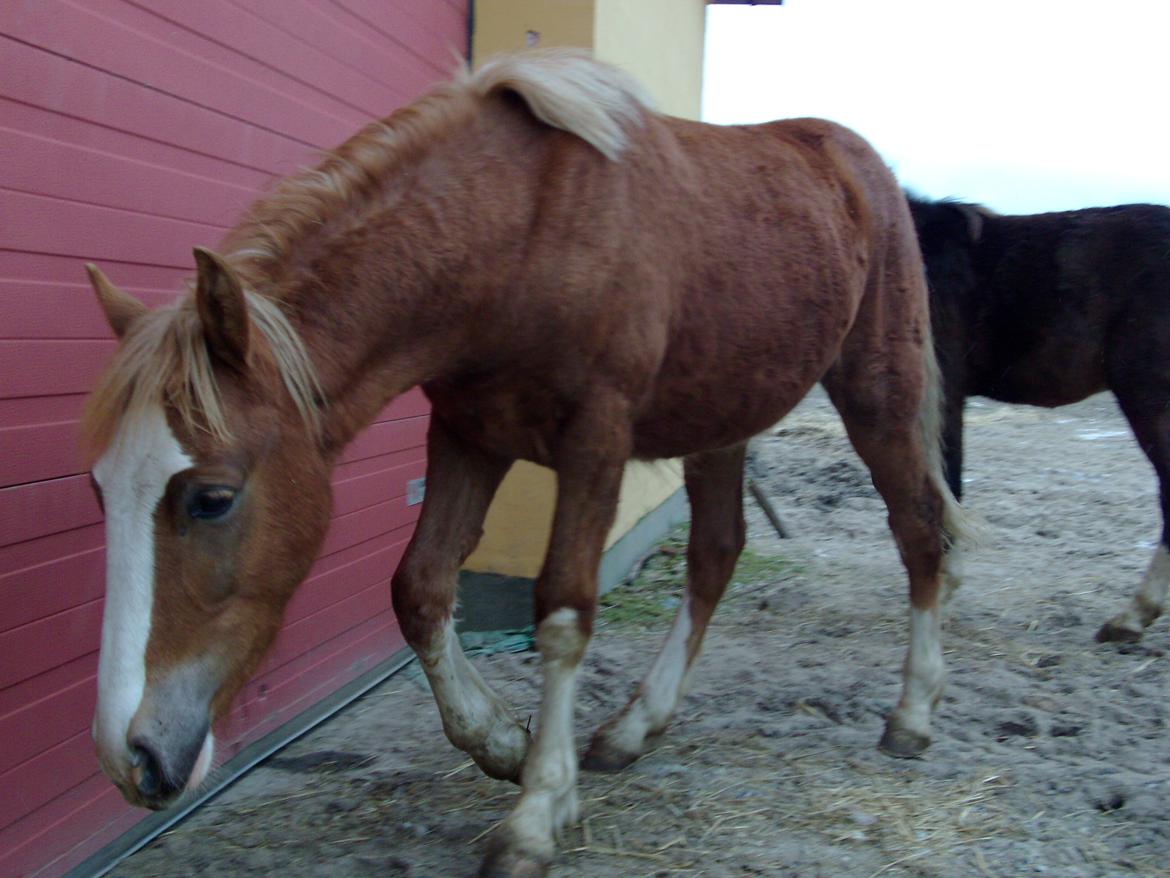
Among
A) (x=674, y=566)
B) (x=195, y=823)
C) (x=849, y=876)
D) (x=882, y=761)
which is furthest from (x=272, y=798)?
(x=674, y=566)

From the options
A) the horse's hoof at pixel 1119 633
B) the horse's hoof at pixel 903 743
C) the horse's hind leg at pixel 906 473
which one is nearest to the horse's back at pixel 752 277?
the horse's hind leg at pixel 906 473

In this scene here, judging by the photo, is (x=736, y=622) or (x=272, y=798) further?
(x=736, y=622)

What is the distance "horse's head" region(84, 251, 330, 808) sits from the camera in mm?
2064

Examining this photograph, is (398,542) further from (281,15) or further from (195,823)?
(281,15)

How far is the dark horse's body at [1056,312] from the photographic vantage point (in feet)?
16.9

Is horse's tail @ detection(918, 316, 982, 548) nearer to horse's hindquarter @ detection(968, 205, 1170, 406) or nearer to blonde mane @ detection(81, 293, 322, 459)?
horse's hindquarter @ detection(968, 205, 1170, 406)

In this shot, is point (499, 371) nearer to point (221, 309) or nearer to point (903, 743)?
point (221, 309)

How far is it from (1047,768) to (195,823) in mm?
2759

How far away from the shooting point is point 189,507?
7.04ft

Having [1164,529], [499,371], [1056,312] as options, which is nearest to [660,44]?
[1056,312]

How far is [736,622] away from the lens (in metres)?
5.47

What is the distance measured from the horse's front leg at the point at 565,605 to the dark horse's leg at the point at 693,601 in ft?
2.33

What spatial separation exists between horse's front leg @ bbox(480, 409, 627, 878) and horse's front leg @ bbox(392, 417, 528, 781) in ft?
0.71

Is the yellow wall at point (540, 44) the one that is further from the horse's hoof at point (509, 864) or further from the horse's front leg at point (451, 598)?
the horse's hoof at point (509, 864)
